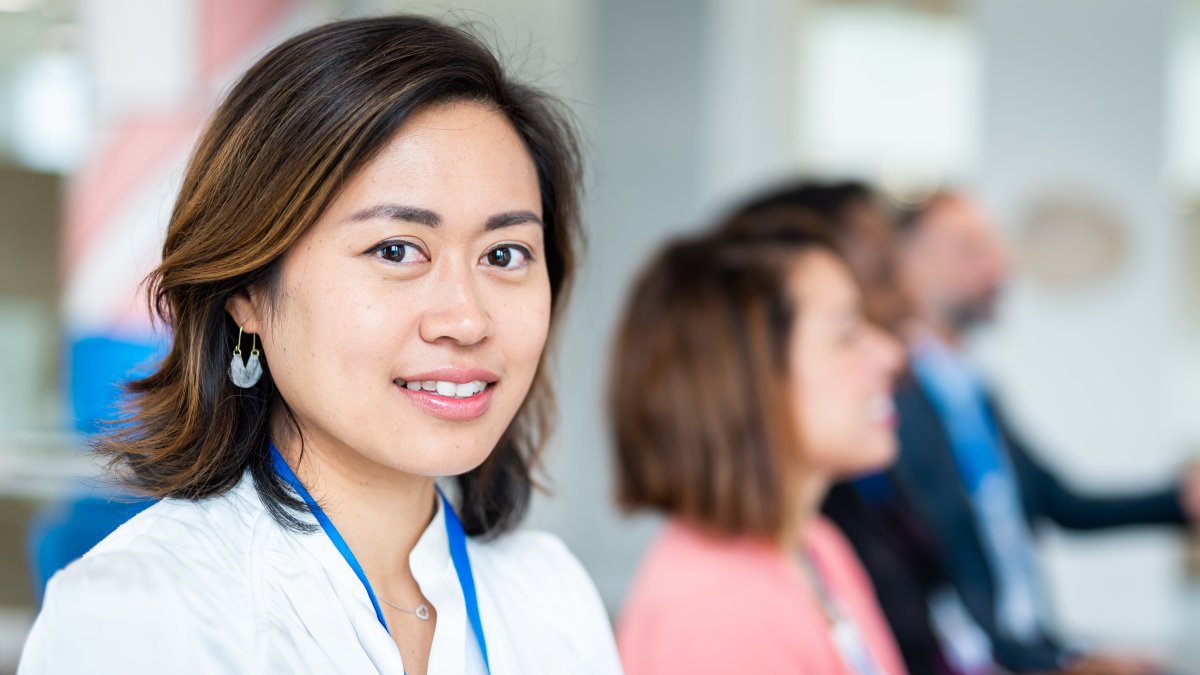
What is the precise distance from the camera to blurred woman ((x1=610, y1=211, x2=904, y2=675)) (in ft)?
6.76

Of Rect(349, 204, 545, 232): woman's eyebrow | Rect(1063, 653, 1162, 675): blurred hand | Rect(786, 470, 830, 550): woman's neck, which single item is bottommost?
Rect(1063, 653, 1162, 675): blurred hand

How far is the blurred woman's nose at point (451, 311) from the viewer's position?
3.83 feet

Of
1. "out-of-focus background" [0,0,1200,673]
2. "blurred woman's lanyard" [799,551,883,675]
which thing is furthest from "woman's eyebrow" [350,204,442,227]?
"out-of-focus background" [0,0,1200,673]

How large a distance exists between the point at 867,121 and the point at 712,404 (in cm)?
555

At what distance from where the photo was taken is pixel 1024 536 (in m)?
3.35

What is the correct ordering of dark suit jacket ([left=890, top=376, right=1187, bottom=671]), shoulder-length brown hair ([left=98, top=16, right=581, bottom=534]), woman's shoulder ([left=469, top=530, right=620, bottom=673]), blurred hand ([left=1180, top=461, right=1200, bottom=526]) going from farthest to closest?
blurred hand ([left=1180, top=461, right=1200, bottom=526]) → dark suit jacket ([left=890, top=376, right=1187, bottom=671]) → woman's shoulder ([left=469, top=530, right=620, bottom=673]) → shoulder-length brown hair ([left=98, top=16, right=581, bottom=534])

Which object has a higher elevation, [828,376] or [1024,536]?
[828,376]

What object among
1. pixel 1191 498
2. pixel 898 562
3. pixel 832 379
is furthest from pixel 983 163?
pixel 832 379

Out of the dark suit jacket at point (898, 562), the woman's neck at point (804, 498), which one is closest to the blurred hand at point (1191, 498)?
the dark suit jacket at point (898, 562)

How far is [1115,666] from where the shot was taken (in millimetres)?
2857

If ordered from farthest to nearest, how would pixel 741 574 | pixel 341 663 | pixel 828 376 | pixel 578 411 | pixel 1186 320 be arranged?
pixel 1186 320, pixel 578 411, pixel 828 376, pixel 741 574, pixel 341 663

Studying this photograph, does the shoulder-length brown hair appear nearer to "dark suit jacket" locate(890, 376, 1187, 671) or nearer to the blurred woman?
the blurred woman

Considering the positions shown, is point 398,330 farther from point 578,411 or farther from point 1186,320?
point 1186,320

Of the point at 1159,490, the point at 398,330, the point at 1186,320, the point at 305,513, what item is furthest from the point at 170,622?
the point at 1186,320
